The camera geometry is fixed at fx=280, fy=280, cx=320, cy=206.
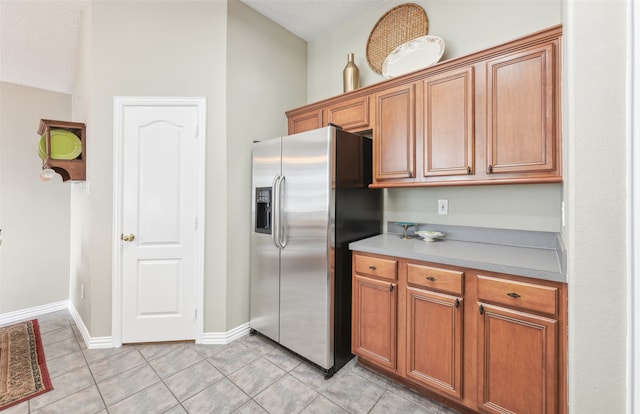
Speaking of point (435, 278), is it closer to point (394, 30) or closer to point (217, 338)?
point (217, 338)

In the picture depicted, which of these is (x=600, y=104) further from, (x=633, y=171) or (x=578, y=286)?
(x=578, y=286)

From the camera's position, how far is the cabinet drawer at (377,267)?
6.08 feet

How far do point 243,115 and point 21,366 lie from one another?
2624 millimetres

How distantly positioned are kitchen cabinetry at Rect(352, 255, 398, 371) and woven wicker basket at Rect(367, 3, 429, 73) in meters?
1.85

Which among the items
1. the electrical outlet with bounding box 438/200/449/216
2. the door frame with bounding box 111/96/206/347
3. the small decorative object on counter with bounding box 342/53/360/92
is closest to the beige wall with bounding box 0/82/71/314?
the door frame with bounding box 111/96/206/347

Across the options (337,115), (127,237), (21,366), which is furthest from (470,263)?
(21,366)

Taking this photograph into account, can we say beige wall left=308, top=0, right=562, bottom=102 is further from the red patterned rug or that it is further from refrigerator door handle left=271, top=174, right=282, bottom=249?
the red patterned rug

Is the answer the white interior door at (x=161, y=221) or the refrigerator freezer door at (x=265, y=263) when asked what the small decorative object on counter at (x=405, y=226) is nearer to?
the refrigerator freezer door at (x=265, y=263)

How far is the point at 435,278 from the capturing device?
1670 mm

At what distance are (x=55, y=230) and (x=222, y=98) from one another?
304cm

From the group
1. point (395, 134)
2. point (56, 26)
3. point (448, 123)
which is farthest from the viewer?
point (56, 26)

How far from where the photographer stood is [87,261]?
253 cm

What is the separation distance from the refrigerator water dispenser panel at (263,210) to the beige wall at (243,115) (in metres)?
0.16

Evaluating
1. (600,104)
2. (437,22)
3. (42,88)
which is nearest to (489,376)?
(600,104)
